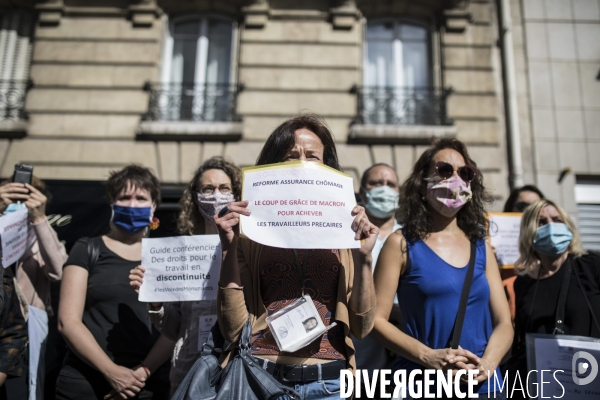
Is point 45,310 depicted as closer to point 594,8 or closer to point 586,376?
point 586,376

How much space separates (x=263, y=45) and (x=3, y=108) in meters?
5.13

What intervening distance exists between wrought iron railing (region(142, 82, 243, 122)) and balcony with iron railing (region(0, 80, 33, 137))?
2.32 metres

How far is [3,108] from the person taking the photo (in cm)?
Answer: 905

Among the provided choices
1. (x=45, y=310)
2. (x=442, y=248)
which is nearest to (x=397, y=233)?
(x=442, y=248)

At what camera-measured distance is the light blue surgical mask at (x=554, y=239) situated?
3.18 m

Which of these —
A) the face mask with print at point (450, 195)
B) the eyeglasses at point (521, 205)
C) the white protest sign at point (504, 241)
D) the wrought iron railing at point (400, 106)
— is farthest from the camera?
the wrought iron railing at point (400, 106)

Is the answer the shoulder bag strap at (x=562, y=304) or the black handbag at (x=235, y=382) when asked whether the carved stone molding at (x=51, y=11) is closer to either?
the black handbag at (x=235, y=382)

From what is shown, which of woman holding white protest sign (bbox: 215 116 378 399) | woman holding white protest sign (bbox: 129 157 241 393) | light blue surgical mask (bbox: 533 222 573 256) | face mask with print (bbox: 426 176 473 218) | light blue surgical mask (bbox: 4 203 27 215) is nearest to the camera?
woman holding white protest sign (bbox: 215 116 378 399)

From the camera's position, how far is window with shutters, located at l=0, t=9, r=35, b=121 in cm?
904

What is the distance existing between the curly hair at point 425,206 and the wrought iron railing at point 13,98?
855 cm

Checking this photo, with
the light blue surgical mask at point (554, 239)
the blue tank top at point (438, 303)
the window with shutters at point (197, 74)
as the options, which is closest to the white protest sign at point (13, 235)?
the blue tank top at point (438, 303)

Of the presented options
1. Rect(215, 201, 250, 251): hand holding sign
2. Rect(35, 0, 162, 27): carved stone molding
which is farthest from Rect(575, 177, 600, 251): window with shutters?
Rect(35, 0, 162, 27): carved stone molding

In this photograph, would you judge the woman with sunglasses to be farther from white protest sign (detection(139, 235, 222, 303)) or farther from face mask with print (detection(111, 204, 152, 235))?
face mask with print (detection(111, 204, 152, 235))

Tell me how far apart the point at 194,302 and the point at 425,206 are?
149 cm
